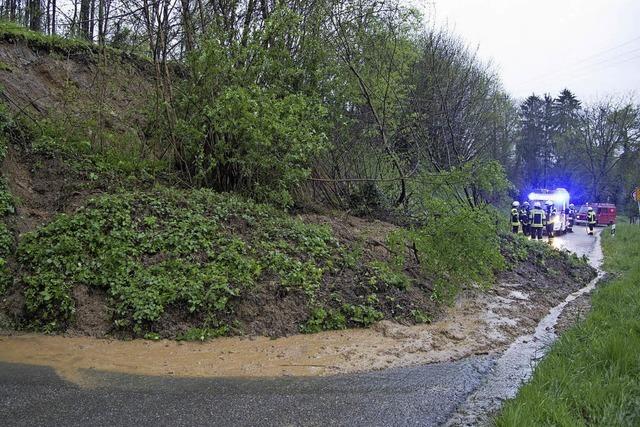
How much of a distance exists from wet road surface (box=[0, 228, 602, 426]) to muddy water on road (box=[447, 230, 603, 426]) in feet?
0.09

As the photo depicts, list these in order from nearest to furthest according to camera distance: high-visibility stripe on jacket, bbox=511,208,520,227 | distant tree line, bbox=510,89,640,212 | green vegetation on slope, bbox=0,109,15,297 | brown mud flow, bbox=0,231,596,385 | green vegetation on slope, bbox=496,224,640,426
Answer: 1. green vegetation on slope, bbox=496,224,640,426
2. brown mud flow, bbox=0,231,596,385
3. green vegetation on slope, bbox=0,109,15,297
4. high-visibility stripe on jacket, bbox=511,208,520,227
5. distant tree line, bbox=510,89,640,212

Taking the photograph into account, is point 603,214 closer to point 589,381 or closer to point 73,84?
point 73,84

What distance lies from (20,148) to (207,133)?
12.1 feet

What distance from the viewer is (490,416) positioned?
5.04 meters

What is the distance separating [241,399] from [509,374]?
3512 mm

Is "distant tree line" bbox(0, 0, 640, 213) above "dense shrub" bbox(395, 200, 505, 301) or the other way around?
above

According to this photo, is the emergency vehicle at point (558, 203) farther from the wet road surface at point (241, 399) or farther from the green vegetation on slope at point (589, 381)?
the wet road surface at point (241, 399)

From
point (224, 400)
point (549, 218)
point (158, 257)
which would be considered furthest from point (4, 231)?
point (549, 218)

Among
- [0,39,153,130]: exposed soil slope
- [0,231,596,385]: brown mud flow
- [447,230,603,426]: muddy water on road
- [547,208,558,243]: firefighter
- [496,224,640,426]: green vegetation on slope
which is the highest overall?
[0,39,153,130]: exposed soil slope

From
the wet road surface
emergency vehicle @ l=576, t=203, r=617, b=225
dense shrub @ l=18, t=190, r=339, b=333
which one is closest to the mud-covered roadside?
the wet road surface

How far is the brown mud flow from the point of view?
5.96 metres

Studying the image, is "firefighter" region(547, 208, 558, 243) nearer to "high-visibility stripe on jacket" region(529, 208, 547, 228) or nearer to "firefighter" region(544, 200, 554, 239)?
"firefighter" region(544, 200, 554, 239)

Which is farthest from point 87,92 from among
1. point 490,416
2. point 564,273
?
point 564,273

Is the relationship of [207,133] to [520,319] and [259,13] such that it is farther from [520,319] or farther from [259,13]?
[520,319]
